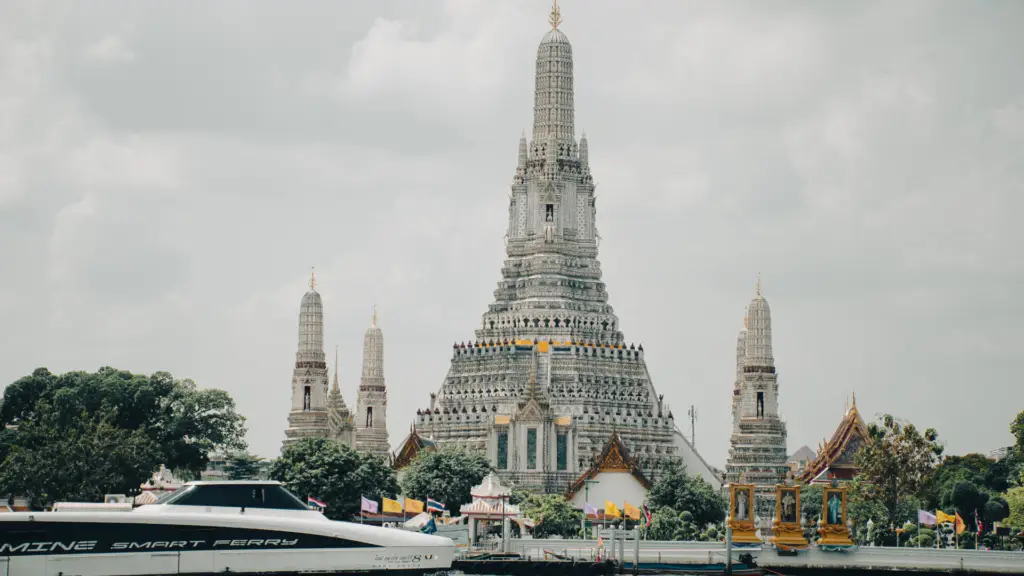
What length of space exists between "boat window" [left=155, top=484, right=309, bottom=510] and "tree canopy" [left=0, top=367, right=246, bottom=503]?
185ft

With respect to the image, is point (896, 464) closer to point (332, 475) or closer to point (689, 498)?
point (689, 498)

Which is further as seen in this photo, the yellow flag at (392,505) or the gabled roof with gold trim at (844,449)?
the gabled roof with gold trim at (844,449)

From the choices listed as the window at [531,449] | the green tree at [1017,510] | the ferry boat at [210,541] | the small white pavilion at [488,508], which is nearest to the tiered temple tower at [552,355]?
the window at [531,449]

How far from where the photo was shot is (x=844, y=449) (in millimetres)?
142250

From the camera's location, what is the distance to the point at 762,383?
13400 centimetres

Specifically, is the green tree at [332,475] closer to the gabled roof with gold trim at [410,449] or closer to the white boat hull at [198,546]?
the gabled roof with gold trim at [410,449]

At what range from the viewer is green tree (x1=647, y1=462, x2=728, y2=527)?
116750 mm

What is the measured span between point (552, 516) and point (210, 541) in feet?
190

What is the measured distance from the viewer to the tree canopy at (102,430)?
364 ft

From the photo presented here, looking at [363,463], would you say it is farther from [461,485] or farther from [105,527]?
Result: [105,527]

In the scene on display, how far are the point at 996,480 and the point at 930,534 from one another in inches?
1081

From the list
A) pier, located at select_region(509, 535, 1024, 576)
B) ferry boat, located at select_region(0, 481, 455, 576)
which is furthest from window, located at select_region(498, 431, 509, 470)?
ferry boat, located at select_region(0, 481, 455, 576)

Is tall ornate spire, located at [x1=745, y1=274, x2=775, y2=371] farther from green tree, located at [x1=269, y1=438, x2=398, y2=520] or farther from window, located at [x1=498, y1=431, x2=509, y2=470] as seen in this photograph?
green tree, located at [x1=269, y1=438, x2=398, y2=520]

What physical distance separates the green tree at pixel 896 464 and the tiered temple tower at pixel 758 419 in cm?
1988
